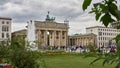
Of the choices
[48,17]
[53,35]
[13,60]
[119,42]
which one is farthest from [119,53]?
[53,35]

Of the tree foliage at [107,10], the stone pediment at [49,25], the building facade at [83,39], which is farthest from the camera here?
the building facade at [83,39]

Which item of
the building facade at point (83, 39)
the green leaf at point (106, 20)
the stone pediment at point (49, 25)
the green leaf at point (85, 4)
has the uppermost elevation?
the stone pediment at point (49, 25)

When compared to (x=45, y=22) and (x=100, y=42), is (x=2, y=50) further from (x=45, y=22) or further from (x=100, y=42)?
(x=100, y=42)

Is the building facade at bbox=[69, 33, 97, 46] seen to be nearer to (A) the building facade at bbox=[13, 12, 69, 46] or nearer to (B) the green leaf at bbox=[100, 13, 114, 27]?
(A) the building facade at bbox=[13, 12, 69, 46]

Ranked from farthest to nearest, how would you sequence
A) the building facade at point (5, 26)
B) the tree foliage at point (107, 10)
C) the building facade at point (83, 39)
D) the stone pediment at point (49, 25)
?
the building facade at point (83, 39) < the building facade at point (5, 26) < the stone pediment at point (49, 25) < the tree foliage at point (107, 10)

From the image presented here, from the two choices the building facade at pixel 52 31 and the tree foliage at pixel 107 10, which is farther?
the building facade at pixel 52 31

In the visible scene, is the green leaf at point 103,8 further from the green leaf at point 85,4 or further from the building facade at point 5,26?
the building facade at point 5,26

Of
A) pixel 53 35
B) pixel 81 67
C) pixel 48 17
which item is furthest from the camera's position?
pixel 53 35

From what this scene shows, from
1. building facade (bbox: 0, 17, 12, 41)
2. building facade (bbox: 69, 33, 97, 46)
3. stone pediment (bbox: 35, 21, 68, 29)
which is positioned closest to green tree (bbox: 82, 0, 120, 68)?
stone pediment (bbox: 35, 21, 68, 29)

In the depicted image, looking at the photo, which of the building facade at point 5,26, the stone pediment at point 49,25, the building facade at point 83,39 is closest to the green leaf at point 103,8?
the stone pediment at point 49,25

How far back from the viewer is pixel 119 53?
1187mm

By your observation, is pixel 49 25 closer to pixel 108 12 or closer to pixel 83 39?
pixel 83 39

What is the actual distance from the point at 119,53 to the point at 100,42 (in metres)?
122

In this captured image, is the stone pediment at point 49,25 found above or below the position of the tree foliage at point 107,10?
above
